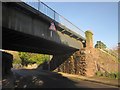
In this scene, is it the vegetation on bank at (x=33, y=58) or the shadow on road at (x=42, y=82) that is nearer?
the shadow on road at (x=42, y=82)

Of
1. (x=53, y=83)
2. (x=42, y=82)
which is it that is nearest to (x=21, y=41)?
(x=42, y=82)

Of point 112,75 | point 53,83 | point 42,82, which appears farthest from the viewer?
point 112,75

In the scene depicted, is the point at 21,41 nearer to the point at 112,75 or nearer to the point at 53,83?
the point at 53,83

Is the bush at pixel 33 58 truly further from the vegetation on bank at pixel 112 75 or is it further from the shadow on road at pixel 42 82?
the shadow on road at pixel 42 82

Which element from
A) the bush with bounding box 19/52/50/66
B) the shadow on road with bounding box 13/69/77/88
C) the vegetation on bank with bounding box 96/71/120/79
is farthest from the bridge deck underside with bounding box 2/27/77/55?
the bush with bounding box 19/52/50/66

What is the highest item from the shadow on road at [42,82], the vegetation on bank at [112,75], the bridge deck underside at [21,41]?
the bridge deck underside at [21,41]

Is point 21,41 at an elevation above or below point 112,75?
above

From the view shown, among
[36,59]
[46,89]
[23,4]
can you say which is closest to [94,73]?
[46,89]

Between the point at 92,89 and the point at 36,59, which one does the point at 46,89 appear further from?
the point at 36,59

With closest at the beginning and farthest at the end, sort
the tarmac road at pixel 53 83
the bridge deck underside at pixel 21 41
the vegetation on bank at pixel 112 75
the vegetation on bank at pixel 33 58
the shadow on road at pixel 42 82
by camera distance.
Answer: the bridge deck underside at pixel 21 41 < the shadow on road at pixel 42 82 < the tarmac road at pixel 53 83 < the vegetation on bank at pixel 112 75 < the vegetation on bank at pixel 33 58

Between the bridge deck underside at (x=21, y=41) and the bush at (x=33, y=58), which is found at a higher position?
the bridge deck underside at (x=21, y=41)

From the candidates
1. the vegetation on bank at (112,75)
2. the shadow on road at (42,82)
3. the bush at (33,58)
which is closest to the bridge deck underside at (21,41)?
the shadow on road at (42,82)

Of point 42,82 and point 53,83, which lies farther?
point 42,82

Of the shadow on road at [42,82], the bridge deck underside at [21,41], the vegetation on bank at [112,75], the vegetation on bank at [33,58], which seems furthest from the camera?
the vegetation on bank at [33,58]
